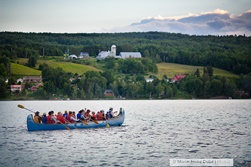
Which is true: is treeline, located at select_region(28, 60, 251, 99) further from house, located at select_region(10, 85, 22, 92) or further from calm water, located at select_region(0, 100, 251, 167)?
calm water, located at select_region(0, 100, 251, 167)

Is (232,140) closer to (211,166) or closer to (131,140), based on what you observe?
(131,140)

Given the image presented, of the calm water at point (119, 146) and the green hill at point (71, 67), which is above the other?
the green hill at point (71, 67)

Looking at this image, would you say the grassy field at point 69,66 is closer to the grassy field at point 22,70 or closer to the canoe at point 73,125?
the grassy field at point 22,70

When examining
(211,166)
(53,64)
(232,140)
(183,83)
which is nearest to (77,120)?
(232,140)

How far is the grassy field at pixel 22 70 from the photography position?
169 meters

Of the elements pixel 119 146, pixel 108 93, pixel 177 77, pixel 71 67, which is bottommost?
pixel 119 146

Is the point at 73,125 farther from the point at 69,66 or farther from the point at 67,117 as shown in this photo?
the point at 69,66

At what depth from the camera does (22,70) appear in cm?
17138

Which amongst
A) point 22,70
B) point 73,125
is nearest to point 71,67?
point 22,70

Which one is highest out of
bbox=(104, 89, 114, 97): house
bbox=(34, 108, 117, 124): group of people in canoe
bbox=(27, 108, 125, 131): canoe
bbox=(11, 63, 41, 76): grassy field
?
bbox=(11, 63, 41, 76): grassy field

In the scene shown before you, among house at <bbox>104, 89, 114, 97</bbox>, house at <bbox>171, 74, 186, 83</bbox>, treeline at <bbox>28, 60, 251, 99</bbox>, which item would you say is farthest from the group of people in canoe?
house at <bbox>171, 74, 186, 83</bbox>

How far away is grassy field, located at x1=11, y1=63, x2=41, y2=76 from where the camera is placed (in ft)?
553

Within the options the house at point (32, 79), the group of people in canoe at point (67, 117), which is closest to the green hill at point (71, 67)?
the house at point (32, 79)

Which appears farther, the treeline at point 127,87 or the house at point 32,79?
the house at point 32,79
